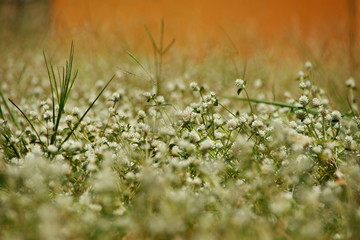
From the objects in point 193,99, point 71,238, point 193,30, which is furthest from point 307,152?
point 193,30

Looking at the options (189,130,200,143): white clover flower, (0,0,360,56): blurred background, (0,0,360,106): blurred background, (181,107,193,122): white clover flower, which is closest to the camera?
(189,130,200,143): white clover flower

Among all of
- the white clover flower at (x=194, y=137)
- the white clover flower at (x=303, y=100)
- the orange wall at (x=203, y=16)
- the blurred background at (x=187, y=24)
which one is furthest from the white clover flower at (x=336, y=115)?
the orange wall at (x=203, y=16)

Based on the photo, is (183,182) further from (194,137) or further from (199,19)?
(199,19)

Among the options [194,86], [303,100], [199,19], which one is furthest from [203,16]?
[303,100]

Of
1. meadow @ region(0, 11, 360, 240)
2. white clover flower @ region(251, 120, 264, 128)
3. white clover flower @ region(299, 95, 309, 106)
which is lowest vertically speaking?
meadow @ region(0, 11, 360, 240)

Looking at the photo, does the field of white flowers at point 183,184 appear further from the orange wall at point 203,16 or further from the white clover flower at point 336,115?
the orange wall at point 203,16

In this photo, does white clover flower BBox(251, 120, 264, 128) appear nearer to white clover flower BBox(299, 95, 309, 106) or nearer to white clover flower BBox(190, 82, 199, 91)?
white clover flower BBox(299, 95, 309, 106)

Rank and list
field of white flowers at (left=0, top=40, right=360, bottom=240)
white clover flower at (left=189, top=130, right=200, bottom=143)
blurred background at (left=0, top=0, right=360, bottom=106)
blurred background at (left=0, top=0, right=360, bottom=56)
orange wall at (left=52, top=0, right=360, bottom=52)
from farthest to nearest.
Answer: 1. orange wall at (left=52, top=0, right=360, bottom=52)
2. blurred background at (left=0, top=0, right=360, bottom=56)
3. blurred background at (left=0, top=0, right=360, bottom=106)
4. white clover flower at (left=189, top=130, right=200, bottom=143)
5. field of white flowers at (left=0, top=40, right=360, bottom=240)

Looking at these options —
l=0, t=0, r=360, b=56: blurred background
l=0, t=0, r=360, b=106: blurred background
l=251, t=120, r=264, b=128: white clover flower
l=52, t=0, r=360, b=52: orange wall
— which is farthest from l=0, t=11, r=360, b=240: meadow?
l=52, t=0, r=360, b=52: orange wall
